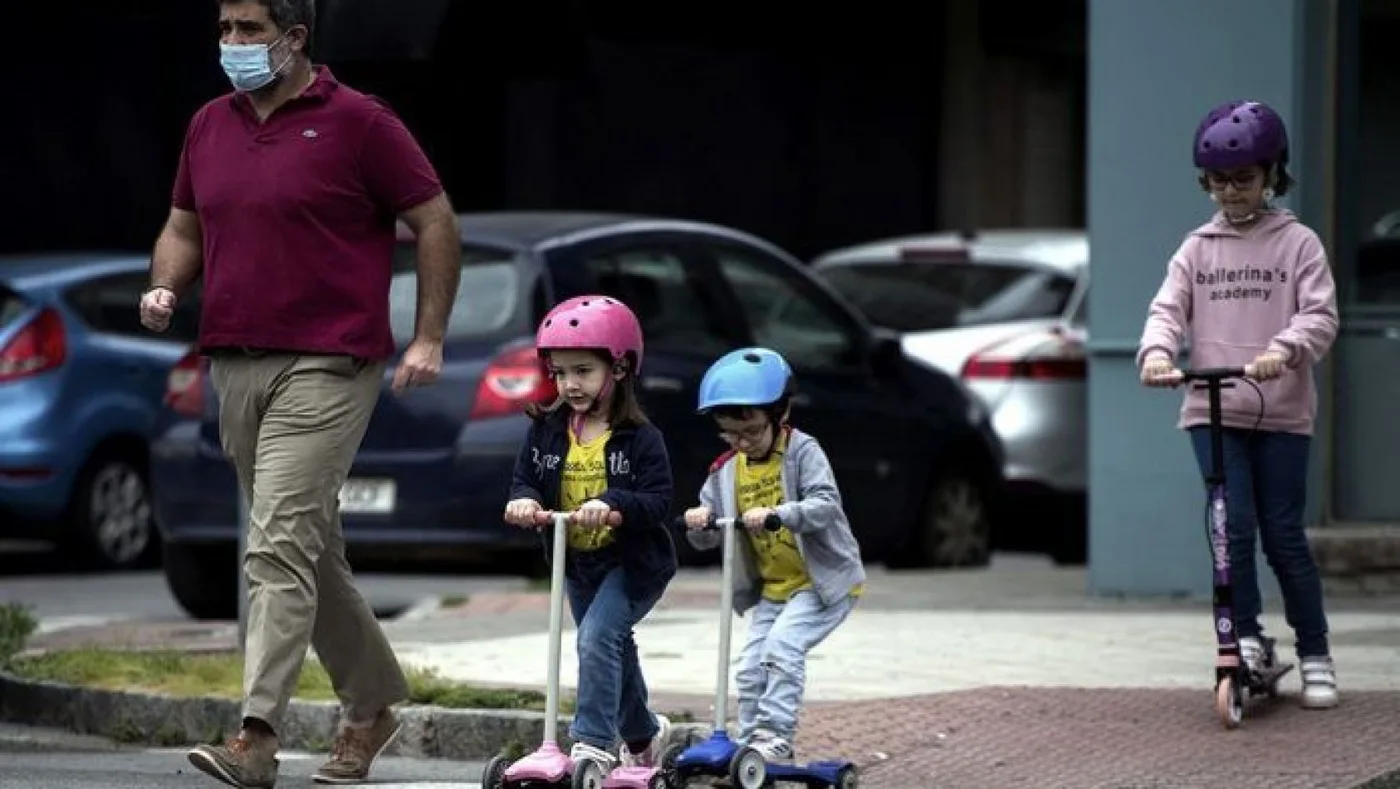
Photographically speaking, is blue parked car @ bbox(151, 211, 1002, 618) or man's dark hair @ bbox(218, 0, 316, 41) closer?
man's dark hair @ bbox(218, 0, 316, 41)

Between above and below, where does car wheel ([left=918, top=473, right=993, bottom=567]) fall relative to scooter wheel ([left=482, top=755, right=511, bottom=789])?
below

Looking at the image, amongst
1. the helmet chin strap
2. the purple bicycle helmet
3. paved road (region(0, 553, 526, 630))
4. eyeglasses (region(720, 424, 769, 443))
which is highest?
the purple bicycle helmet

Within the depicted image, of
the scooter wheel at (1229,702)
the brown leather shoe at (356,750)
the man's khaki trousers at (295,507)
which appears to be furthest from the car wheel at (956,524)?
the man's khaki trousers at (295,507)

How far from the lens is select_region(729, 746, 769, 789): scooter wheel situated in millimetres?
8008

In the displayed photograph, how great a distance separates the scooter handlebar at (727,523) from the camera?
317 inches

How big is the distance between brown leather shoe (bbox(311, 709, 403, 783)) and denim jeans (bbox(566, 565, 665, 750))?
860mm

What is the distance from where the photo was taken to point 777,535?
8.44 meters

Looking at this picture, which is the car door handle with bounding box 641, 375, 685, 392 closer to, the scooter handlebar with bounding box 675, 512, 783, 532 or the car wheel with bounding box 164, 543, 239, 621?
the car wheel with bounding box 164, 543, 239, 621

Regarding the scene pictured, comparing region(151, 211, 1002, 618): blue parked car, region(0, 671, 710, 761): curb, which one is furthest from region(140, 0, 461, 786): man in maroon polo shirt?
region(151, 211, 1002, 618): blue parked car

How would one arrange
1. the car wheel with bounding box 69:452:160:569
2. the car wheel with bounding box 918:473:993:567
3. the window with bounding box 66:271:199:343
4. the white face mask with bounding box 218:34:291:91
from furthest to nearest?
the window with bounding box 66:271:199:343
the car wheel with bounding box 69:452:160:569
the car wheel with bounding box 918:473:993:567
the white face mask with bounding box 218:34:291:91

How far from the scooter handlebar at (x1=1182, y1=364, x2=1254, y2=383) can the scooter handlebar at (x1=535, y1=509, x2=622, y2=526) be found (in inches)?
79.7

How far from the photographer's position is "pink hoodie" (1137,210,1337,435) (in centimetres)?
947

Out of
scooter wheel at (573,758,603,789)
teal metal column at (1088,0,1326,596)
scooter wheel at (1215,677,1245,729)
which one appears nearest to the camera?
scooter wheel at (573,758,603,789)

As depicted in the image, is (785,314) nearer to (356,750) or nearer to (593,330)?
(356,750)
